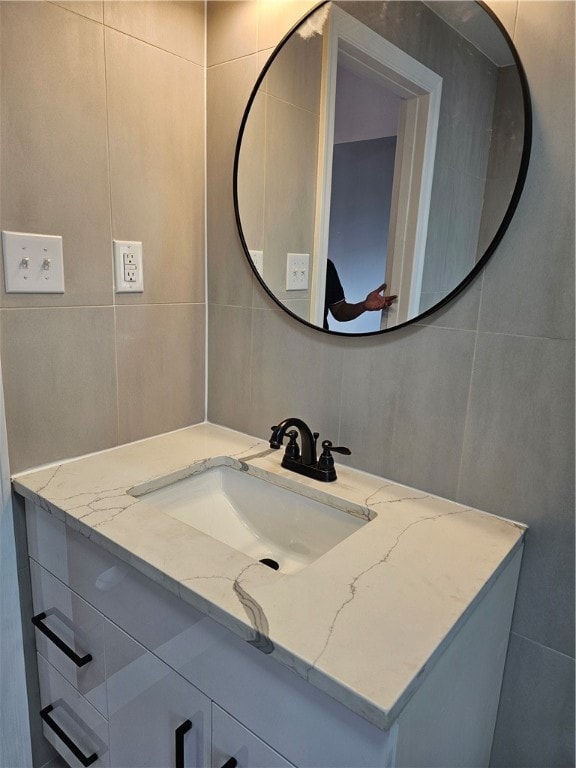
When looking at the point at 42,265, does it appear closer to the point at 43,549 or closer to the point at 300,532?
the point at 43,549

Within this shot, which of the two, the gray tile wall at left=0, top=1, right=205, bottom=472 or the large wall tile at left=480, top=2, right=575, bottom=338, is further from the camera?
the gray tile wall at left=0, top=1, right=205, bottom=472

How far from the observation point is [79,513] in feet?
3.13

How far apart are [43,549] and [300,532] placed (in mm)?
566

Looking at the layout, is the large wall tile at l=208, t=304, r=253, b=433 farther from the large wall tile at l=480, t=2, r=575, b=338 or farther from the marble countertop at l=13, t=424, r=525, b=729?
the large wall tile at l=480, t=2, r=575, b=338

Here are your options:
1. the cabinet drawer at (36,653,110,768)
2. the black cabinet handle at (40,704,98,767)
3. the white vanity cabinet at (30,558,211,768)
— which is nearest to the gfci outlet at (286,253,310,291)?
the white vanity cabinet at (30,558,211,768)

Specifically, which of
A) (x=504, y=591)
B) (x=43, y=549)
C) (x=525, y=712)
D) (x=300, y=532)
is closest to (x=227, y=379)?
(x=300, y=532)

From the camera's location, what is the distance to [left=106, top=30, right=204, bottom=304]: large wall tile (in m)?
1.17

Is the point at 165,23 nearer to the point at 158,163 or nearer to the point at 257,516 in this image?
the point at 158,163

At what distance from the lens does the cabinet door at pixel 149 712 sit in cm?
81

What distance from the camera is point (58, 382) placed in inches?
45.4

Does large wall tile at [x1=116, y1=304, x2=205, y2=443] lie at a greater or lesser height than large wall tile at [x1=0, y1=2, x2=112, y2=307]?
lesser

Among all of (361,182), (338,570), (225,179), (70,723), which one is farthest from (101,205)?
(70,723)

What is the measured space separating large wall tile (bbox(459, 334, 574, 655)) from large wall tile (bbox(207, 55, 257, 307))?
675mm

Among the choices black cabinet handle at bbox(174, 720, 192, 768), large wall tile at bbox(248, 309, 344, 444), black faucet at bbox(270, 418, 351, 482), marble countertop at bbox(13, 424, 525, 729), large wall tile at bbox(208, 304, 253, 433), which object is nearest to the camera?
marble countertop at bbox(13, 424, 525, 729)
